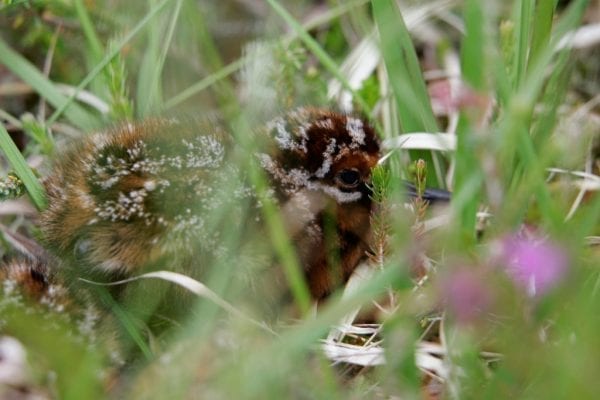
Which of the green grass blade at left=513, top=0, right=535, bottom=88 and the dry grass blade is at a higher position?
the green grass blade at left=513, top=0, right=535, bottom=88

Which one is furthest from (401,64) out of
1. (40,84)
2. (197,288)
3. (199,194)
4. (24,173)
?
(40,84)

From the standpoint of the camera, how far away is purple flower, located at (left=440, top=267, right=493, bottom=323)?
1615 mm

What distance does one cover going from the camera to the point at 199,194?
2355mm

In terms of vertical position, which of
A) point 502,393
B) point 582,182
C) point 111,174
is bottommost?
point 582,182

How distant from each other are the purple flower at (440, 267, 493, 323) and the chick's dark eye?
0.91 meters

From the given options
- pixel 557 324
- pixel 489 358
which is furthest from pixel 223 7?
pixel 557 324

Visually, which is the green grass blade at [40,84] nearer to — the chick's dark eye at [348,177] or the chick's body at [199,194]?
the chick's body at [199,194]

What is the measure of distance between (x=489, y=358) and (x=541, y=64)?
67cm

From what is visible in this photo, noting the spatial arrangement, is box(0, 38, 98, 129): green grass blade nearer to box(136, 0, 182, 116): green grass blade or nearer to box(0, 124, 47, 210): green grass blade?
box(136, 0, 182, 116): green grass blade

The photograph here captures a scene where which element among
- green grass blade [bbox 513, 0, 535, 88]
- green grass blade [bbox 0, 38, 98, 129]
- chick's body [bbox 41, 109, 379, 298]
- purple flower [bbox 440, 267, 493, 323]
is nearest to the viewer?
purple flower [bbox 440, 267, 493, 323]

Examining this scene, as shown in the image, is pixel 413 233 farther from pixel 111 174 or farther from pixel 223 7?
pixel 223 7

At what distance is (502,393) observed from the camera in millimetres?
1783

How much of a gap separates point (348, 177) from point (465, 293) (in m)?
0.97

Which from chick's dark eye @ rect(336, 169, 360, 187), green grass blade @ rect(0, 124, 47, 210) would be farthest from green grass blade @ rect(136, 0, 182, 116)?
chick's dark eye @ rect(336, 169, 360, 187)
